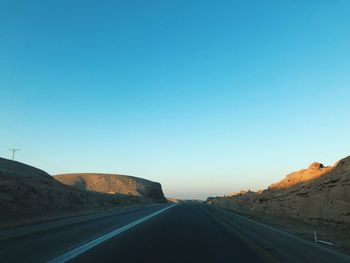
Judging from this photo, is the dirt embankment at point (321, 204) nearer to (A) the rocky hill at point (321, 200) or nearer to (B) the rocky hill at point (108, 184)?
(A) the rocky hill at point (321, 200)

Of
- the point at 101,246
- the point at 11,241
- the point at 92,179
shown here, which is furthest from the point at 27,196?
the point at 92,179

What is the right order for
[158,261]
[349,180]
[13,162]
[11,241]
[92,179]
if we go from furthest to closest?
[92,179] < [13,162] < [349,180] < [11,241] < [158,261]

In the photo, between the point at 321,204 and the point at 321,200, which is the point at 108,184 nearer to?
the point at 321,200

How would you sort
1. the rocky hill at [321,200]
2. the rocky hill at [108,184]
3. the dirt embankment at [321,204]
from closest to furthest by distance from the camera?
the dirt embankment at [321,204]
the rocky hill at [321,200]
the rocky hill at [108,184]

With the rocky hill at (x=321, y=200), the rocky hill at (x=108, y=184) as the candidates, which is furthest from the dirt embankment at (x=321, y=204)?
the rocky hill at (x=108, y=184)

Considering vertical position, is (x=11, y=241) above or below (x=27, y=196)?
below

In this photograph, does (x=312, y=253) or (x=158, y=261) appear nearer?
(x=158, y=261)

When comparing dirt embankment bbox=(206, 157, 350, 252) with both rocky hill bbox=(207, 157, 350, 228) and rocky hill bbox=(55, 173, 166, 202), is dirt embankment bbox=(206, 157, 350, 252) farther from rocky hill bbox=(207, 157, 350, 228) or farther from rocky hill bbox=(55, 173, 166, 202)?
Result: rocky hill bbox=(55, 173, 166, 202)

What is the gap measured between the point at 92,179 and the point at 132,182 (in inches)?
665

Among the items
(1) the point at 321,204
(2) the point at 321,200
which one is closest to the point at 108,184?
(2) the point at 321,200

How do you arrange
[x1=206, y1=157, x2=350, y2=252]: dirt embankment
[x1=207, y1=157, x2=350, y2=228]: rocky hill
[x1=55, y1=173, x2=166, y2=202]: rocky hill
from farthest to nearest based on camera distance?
[x1=55, y1=173, x2=166, y2=202]: rocky hill → [x1=207, y1=157, x2=350, y2=228]: rocky hill → [x1=206, y1=157, x2=350, y2=252]: dirt embankment

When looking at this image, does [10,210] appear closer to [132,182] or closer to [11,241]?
[11,241]

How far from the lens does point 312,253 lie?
10.7 metres

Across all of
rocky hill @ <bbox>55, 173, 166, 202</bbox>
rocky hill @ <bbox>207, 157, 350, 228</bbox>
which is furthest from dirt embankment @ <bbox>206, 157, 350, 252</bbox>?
rocky hill @ <bbox>55, 173, 166, 202</bbox>
